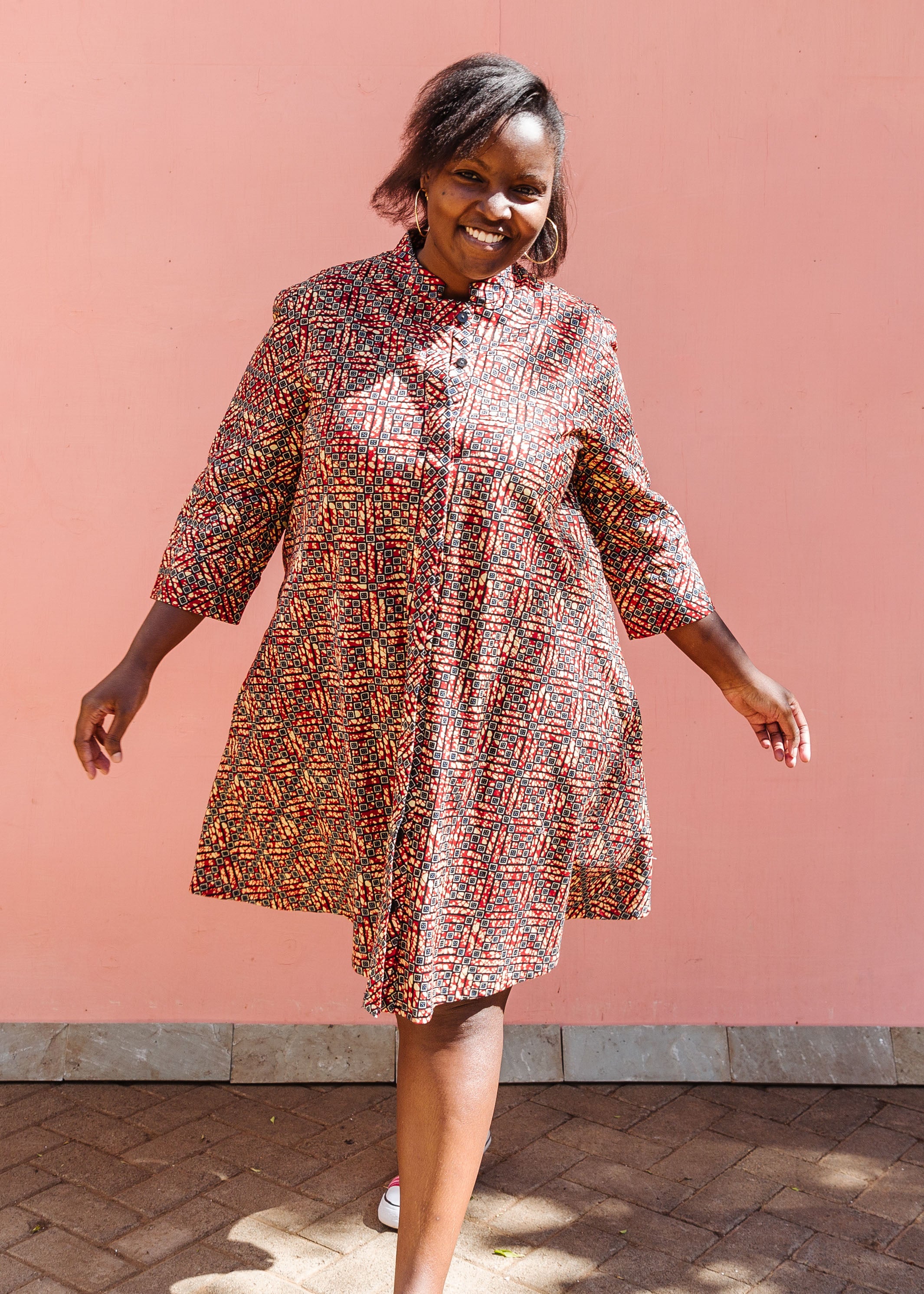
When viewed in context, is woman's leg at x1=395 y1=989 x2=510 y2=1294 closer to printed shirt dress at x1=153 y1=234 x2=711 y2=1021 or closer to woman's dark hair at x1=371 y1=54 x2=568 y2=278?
printed shirt dress at x1=153 y1=234 x2=711 y2=1021

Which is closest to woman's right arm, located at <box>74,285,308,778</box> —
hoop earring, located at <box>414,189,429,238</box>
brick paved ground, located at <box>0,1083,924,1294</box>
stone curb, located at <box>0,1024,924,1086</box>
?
hoop earring, located at <box>414,189,429,238</box>

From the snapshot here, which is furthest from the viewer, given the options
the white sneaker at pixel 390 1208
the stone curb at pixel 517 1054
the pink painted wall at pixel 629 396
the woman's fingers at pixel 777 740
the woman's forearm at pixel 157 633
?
the stone curb at pixel 517 1054

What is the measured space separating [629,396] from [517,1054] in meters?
1.86

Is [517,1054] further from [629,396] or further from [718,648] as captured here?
[629,396]

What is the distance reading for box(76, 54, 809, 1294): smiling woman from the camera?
2100 millimetres

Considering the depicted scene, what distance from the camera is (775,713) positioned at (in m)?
2.42

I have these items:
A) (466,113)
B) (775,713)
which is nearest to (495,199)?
(466,113)

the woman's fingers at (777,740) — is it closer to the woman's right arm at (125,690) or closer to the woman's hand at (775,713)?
the woman's hand at (775,713)

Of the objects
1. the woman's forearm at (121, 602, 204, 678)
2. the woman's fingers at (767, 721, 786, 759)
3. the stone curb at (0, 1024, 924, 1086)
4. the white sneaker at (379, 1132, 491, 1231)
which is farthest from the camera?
the stone curb at (0, 1024, 924, 1086)

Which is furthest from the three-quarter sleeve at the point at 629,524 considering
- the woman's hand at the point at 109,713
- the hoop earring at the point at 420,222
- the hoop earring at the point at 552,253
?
the woman's hand at the point at 109,713

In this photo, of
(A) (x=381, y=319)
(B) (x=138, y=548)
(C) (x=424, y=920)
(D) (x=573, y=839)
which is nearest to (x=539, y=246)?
(A) (x=381, y=319)

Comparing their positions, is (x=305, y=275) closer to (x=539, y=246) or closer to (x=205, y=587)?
(x=539, y=246)

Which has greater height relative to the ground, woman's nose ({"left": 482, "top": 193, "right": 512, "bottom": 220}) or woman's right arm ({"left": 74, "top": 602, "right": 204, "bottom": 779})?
woman's nose ({"left": 482, "top": 193, "right": 512, "bottom": 220})

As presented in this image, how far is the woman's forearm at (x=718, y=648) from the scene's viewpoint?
2.43 metres
